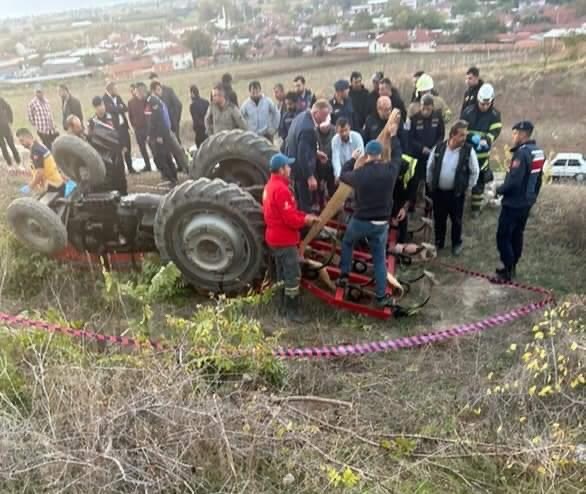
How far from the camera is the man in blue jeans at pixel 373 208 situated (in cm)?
455

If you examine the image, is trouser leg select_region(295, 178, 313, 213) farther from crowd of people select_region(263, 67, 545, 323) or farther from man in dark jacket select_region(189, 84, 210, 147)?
man in dark jacket select_region(189, 84, 210, 147)

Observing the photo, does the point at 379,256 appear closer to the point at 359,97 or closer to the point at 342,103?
the point at 342,103

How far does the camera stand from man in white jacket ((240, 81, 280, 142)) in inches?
315

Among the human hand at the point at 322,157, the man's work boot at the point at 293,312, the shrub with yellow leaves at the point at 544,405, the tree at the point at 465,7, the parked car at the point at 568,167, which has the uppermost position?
the tree at the point at 465,7

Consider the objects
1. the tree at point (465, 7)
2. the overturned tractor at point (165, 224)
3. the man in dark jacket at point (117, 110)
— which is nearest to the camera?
the overturned tractor at point (165, 224)

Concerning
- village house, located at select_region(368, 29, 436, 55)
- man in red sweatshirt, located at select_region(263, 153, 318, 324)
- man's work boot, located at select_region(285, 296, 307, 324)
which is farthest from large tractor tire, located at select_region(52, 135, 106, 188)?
village house, located at select_region(368, 29, 436, 55)

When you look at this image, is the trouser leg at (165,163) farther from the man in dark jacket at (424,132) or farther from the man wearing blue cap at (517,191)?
the man wearing blue cap at (517,191)

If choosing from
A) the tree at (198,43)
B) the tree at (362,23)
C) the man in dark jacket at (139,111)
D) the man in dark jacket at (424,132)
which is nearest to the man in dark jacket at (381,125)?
the man in dark jacket at (424,132)

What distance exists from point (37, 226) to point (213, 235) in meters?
1.79

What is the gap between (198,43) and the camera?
45.8 metres

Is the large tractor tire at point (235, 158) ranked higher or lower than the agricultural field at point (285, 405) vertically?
higher

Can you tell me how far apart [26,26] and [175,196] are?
7712 cm

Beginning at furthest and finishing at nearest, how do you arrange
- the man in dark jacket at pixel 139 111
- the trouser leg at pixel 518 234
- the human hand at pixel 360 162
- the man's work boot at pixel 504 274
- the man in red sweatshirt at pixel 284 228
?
1. the man in dark jacket at pixel 139 111
2. the man's work boot at pixel 504 274
3. the trouser leg at pixel 518 234
4. the human hand at pixel 360 162
5. the man in red sweatshirt at pixel 284 228

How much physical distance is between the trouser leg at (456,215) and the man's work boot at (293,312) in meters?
2.11
